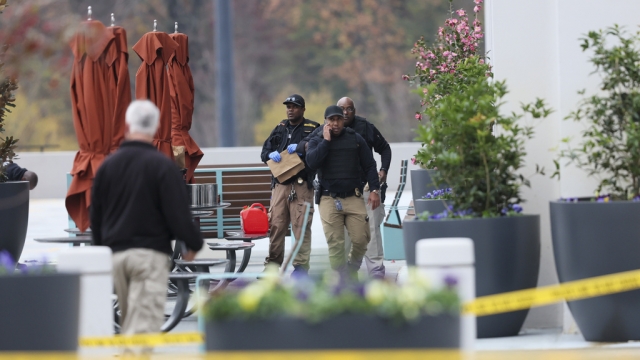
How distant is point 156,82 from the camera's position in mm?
10039

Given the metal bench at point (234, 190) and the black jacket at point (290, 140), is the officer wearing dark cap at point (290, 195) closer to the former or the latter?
the black jacket at point (290, 140)

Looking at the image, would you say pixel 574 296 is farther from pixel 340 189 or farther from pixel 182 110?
pixel 182 110

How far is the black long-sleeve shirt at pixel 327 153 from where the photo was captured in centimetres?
1015

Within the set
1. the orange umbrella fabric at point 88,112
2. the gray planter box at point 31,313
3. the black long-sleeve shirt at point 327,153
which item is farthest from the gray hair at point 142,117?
the black long-sleeve shirt at point 327,153

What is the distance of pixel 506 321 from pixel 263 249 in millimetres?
8205

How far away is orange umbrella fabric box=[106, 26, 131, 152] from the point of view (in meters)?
8.77

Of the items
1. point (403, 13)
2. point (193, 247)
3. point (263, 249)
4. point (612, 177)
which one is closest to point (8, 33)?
point (193, 247)

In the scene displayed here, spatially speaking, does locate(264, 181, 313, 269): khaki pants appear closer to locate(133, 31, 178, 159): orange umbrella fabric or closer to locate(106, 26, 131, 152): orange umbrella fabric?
locate(133, 31, 178, 159): orange umbrella fabric

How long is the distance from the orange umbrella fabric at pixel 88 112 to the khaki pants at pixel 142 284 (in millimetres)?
2828

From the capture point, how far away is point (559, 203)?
678cm

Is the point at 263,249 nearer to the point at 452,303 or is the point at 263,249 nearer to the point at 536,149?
the point at 536,149

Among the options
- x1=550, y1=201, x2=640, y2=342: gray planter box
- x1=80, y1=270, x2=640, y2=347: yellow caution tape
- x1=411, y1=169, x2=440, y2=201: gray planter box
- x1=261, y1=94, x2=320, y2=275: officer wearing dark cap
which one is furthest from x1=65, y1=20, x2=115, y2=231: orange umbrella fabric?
x1=411, y1=169, x2=440, y2=201: gray planter box

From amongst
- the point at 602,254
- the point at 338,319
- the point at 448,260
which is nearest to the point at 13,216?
the point at 602,254

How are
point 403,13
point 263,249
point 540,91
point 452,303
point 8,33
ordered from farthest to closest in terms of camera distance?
point 403,13
point 263,249
point 540,91
point 8,33
point 452,303
